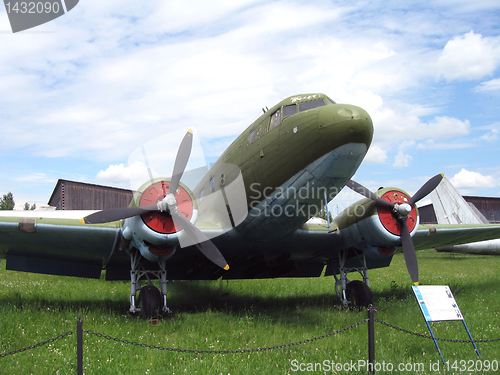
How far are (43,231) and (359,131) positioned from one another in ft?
23.9

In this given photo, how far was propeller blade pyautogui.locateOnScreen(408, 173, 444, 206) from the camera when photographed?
10.0 metres

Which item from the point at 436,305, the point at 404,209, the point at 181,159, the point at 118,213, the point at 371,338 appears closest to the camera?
the point at 371,338

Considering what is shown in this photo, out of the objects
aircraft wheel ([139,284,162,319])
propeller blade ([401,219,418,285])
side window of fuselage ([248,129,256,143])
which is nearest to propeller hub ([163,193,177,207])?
side window of fuselage ([248,129,256,143])

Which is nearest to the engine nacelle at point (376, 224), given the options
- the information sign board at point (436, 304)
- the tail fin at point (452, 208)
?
the information sign board at point (436, 304)

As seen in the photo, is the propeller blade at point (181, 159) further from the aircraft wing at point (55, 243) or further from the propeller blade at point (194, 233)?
the aircraft wing at point (55, 243)

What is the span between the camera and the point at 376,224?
9789 mm

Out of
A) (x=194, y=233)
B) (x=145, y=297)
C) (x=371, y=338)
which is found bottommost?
(x=145, y=297)

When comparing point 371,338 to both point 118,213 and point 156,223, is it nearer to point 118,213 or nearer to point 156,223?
point 156,223

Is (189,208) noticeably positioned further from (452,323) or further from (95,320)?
(452,323)

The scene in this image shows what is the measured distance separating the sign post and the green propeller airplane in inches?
85.8

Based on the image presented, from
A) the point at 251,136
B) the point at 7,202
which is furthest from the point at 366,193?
the point at 7,202

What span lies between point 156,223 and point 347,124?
14.3 ft

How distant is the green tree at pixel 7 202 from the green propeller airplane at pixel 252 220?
2844 inches

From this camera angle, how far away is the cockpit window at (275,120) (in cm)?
829
